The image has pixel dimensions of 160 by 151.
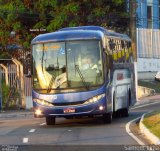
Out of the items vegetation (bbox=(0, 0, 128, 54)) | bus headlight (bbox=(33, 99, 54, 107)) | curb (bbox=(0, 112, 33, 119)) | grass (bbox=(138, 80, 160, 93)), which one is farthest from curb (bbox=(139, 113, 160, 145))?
grass (bbox=(138, 80, 160, 93))

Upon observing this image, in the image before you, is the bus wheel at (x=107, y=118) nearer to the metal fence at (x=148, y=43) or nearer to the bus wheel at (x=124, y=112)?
the bus wheel at (x=124, y=112)

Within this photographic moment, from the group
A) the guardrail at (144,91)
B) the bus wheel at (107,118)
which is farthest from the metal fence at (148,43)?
the bus wheel at (107,118)

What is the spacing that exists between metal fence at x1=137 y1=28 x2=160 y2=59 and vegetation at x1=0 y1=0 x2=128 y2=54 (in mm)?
19085

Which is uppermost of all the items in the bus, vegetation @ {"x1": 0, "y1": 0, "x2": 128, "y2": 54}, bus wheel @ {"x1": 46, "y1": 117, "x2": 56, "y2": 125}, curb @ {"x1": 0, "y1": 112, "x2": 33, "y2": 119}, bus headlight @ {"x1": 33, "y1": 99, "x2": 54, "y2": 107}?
vegetation @ {"x1": 0, "y1": 0, "x2": 128, "y2": 54}

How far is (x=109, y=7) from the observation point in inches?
1731

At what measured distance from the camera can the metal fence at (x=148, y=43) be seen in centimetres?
6328

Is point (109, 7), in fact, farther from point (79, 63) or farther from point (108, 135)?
point (108, 135)

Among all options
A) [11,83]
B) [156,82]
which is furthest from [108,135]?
[156,82]

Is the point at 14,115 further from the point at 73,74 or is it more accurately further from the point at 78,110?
the point at 78,110

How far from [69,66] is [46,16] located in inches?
804

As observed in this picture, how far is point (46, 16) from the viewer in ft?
142

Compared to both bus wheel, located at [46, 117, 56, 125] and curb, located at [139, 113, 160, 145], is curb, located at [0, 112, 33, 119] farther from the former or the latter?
curb, located at [139, 113, 160, 145]

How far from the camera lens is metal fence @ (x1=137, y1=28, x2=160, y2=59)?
63281 mm

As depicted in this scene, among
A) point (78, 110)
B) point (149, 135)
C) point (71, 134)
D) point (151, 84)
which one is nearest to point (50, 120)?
point (78, 110)
